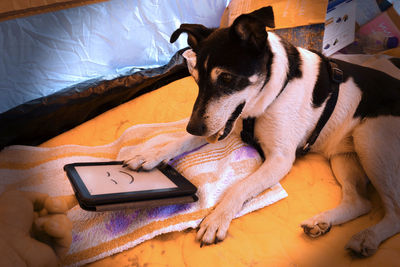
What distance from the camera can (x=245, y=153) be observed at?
6.12 ft

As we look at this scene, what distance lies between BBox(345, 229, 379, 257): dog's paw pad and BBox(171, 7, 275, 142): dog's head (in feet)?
2.86

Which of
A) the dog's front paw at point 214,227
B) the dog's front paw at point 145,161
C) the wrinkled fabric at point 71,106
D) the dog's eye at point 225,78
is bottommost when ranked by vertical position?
the dog's front paw at point 214,227

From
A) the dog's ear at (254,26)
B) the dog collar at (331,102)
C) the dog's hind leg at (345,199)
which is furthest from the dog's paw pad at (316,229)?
the dog's ear at (254,26)

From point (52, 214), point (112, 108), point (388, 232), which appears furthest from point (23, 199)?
point (388, 232)

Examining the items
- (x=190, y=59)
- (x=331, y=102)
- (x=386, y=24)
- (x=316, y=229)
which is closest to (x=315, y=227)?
(x=316, y=229)

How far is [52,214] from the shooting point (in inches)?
53.6

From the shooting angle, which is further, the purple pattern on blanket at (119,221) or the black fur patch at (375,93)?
the black fur patch at (375,93)

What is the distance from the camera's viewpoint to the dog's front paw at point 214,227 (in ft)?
4.56

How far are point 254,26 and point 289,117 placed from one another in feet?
1.98

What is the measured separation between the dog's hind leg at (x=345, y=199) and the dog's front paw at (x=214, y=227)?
1.38ft

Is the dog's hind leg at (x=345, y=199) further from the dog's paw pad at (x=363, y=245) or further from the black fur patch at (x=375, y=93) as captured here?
the black fur patch at (x=375, y=93)

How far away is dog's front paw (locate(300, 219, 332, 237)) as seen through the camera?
56.1 inches

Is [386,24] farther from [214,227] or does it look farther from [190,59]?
[214,227]

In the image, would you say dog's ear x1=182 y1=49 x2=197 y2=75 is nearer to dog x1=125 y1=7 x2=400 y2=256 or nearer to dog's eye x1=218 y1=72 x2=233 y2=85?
dog x1=125 y1=7 x2=400 y2=256
